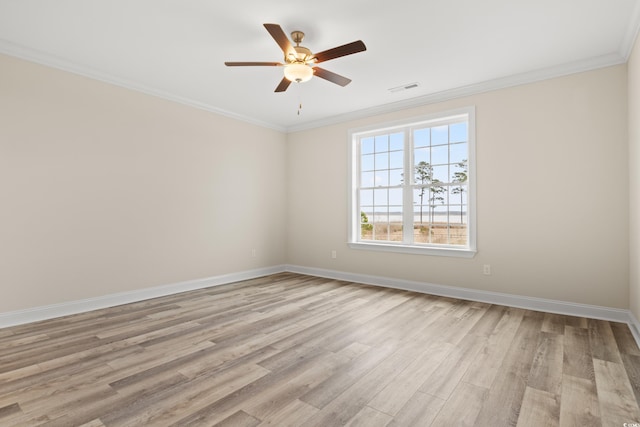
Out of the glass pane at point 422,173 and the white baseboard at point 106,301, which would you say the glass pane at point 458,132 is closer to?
the glass pane at point 422,173

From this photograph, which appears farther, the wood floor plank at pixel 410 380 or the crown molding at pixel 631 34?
the crown molding at pixel 631 34

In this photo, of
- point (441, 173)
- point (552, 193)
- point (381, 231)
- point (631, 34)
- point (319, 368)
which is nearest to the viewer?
point (319, 368)

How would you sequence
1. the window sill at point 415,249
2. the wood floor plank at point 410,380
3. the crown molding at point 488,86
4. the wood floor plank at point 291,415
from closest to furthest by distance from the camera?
the wood floor plank at point 291,415 < the wood floor plank at point 410,380 < the crown molding at point 488,86 < the window sill at point 415,249

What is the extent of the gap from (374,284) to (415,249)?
2.95ft

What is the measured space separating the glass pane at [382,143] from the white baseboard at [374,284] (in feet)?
6.84

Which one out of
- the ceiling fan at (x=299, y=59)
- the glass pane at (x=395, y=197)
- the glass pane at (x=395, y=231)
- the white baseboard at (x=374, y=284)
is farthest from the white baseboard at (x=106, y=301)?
the ceiling fan at (x=299, y=59)

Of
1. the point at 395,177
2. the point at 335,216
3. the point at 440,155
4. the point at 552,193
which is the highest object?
the point at 440,155

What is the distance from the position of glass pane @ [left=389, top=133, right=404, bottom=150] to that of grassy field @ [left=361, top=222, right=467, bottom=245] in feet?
3.95

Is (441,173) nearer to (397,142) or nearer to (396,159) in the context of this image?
(396,159)

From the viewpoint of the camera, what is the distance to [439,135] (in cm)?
467

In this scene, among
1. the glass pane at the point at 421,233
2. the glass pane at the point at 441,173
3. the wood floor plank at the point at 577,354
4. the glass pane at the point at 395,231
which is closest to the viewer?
the wood floor plank at the point at 577,354

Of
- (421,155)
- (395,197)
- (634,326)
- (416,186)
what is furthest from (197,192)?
(634,326)

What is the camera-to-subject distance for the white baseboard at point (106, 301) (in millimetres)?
3256

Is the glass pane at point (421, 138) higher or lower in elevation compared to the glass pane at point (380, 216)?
higher
